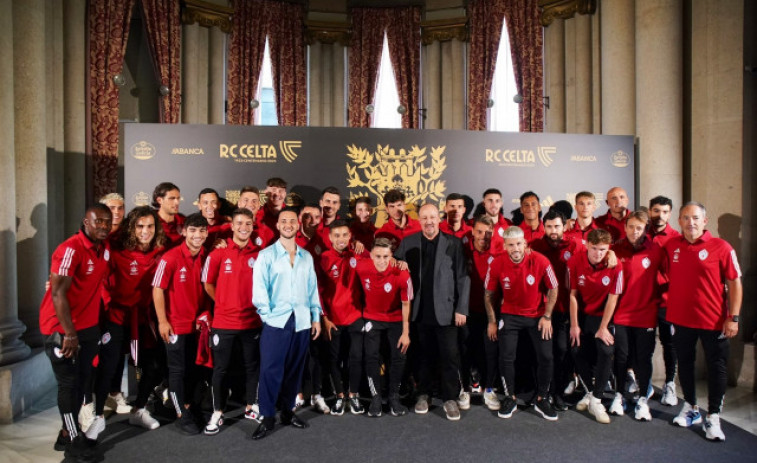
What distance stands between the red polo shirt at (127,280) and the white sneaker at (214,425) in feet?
3.13

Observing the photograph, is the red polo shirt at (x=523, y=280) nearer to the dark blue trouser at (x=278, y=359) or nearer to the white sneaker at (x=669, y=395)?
the white sneaker at (x=669, y=395)

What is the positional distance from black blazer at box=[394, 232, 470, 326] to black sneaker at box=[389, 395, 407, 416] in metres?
0.65

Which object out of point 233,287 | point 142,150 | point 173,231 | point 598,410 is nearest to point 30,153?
point 142,150

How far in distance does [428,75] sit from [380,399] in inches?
293

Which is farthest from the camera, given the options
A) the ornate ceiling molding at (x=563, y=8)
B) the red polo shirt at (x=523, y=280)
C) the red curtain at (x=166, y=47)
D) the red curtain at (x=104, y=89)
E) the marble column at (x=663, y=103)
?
the red curtain at (x=166, y=47)

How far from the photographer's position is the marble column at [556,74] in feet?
28.4

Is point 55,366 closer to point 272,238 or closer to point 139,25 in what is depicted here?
point 272,238

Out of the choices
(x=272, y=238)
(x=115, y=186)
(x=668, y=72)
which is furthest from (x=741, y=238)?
(x=115, y=186)

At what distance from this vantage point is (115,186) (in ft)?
23.8

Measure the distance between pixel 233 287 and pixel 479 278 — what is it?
6.60ft

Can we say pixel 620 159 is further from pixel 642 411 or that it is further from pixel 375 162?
pixel 642 411

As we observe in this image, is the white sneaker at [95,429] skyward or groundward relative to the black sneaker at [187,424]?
skyward

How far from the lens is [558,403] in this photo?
14.2 ft

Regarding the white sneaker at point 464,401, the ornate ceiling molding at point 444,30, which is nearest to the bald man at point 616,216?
the white sneaker at point 464,401
